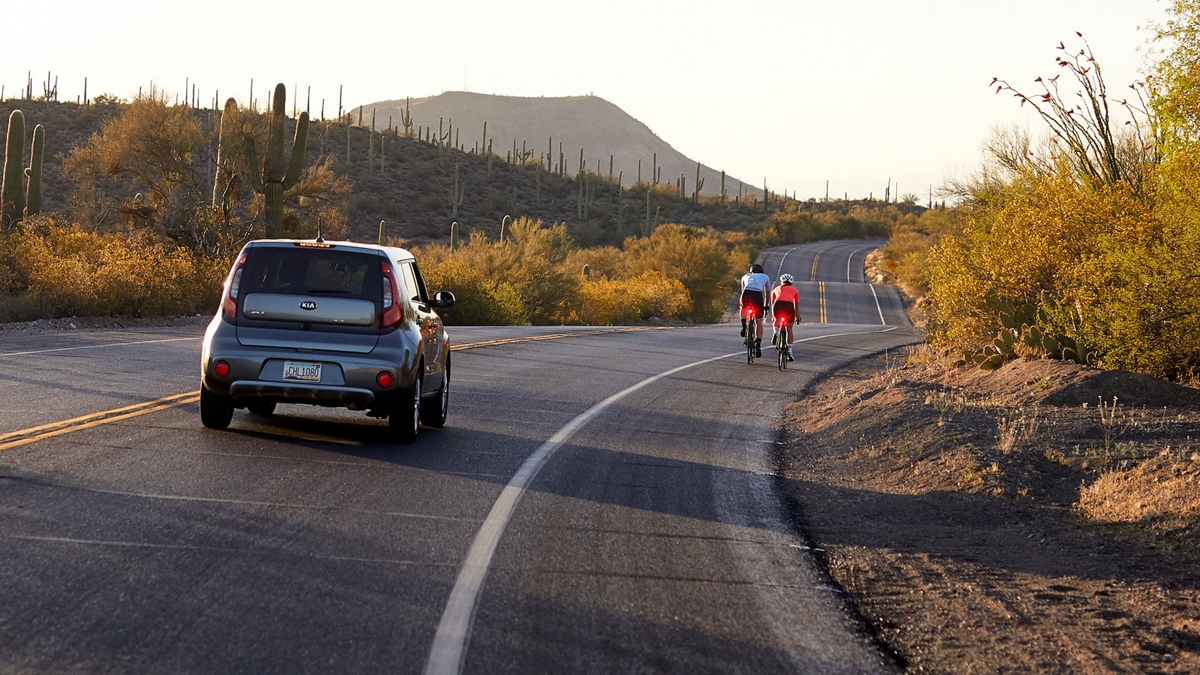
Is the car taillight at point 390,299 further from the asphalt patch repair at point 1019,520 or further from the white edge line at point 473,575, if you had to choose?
the asphalt patch repair at point 1019,520

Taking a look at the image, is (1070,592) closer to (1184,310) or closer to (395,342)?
(395,342)

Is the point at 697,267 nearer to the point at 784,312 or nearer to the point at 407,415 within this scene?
the point at 784,312

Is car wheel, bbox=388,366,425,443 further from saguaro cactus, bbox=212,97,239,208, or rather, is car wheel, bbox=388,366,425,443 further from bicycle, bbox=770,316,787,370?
saguaro cactus, bbox=212,97,239,208

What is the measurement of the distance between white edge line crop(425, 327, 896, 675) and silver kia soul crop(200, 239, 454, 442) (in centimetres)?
142

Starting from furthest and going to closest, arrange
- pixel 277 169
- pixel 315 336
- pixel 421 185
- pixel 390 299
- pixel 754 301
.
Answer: pixel 421 185
pixel 277 169
pixel 754 301
pixel 390 299
pixel 315 336

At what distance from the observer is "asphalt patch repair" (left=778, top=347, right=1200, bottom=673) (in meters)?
5.93

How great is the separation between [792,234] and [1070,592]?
123 m

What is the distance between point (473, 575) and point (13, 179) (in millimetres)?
32462

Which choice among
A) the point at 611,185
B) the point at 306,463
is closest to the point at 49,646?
the point at 306,463

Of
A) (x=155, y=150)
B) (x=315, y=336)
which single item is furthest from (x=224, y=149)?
(x=315, y=336)

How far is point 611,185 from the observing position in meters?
121

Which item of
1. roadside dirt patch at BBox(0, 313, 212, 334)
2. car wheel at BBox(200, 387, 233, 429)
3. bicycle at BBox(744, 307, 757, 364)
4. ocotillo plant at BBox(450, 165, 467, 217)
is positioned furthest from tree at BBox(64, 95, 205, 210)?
ocotillo plant at BBox(450, 165, 467, 217)

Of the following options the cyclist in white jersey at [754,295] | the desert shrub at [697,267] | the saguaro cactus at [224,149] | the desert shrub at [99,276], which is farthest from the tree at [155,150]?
the desert shrub at [697,267]

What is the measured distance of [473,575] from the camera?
6434 millimetres
